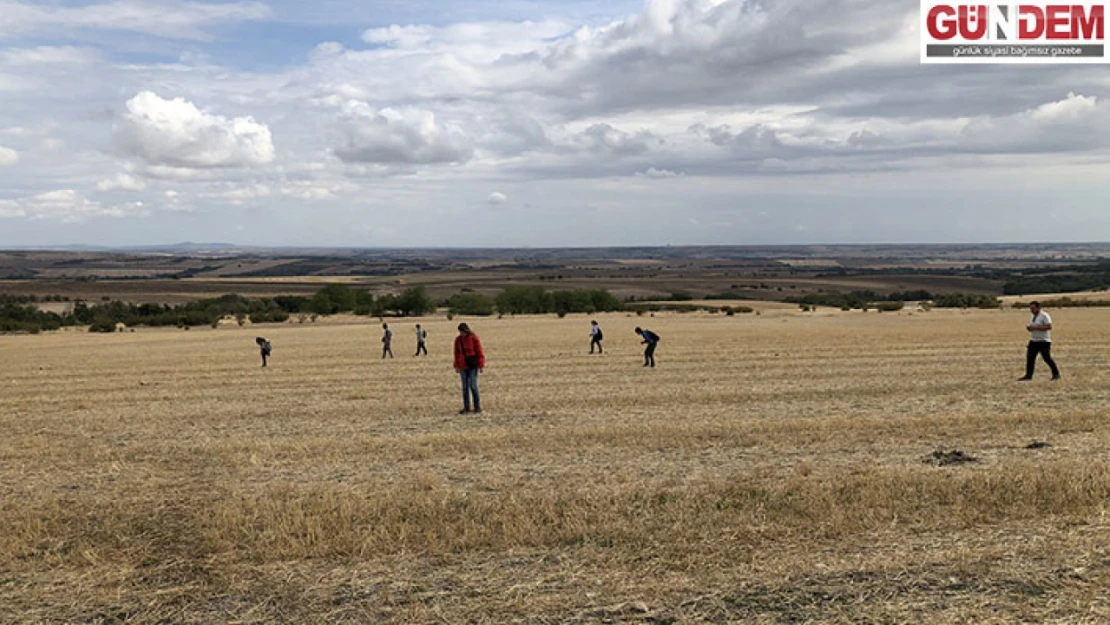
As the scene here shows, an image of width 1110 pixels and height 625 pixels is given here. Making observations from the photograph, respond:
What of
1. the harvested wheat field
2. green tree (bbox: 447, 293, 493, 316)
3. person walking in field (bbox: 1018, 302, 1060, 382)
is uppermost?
person walking in field (bbox: 1018, 302, 1060, 382)

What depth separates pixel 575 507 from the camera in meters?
9.63

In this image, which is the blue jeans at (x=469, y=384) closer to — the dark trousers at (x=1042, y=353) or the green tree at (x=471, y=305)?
the dark trousers at (x=1042, y=353)

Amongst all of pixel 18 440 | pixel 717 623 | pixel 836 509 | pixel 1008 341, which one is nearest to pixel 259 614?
pixel 717 623

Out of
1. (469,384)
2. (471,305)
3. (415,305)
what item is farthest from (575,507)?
(415,305)

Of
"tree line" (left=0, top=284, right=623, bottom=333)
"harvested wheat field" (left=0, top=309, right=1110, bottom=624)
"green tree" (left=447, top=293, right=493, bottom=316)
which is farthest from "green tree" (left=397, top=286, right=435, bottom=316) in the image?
"harvested wheat field" (left=0, top=309, right=1110, bottom=624)

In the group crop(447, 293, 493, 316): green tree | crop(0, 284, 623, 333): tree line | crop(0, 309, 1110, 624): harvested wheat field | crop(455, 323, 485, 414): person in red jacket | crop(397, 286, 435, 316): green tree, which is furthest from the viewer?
crop(397, 286, 435, 316): green tree

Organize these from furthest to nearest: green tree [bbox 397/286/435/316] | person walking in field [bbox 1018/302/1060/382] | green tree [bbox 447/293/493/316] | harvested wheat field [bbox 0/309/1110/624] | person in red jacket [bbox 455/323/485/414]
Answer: green tree [bbox 397/286/435/316], green tree [bbox 447/293/493/316], person walking in field [bbox 1018/302/1060/382], person in red jacket [bbox 455/323/485/414], harvested wheat field [bbox 0/309/1110/624]

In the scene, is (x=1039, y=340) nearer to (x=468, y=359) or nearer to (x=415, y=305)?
(x=468, y=359)

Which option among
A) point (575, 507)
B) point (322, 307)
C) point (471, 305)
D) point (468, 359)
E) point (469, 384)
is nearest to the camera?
point (575, 507)

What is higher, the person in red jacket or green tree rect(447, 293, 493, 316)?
the person in red jacket

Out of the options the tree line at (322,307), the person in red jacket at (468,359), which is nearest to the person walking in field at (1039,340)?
the person in red jacket at (468,359)

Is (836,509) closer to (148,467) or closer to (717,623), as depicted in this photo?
(717,623)

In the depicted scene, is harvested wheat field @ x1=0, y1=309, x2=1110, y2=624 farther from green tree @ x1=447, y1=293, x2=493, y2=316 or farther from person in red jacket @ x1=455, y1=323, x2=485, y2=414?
green tree @ x1=447, y1=293, x2=493, y2=316

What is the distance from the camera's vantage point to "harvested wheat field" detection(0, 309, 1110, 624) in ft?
23.4
